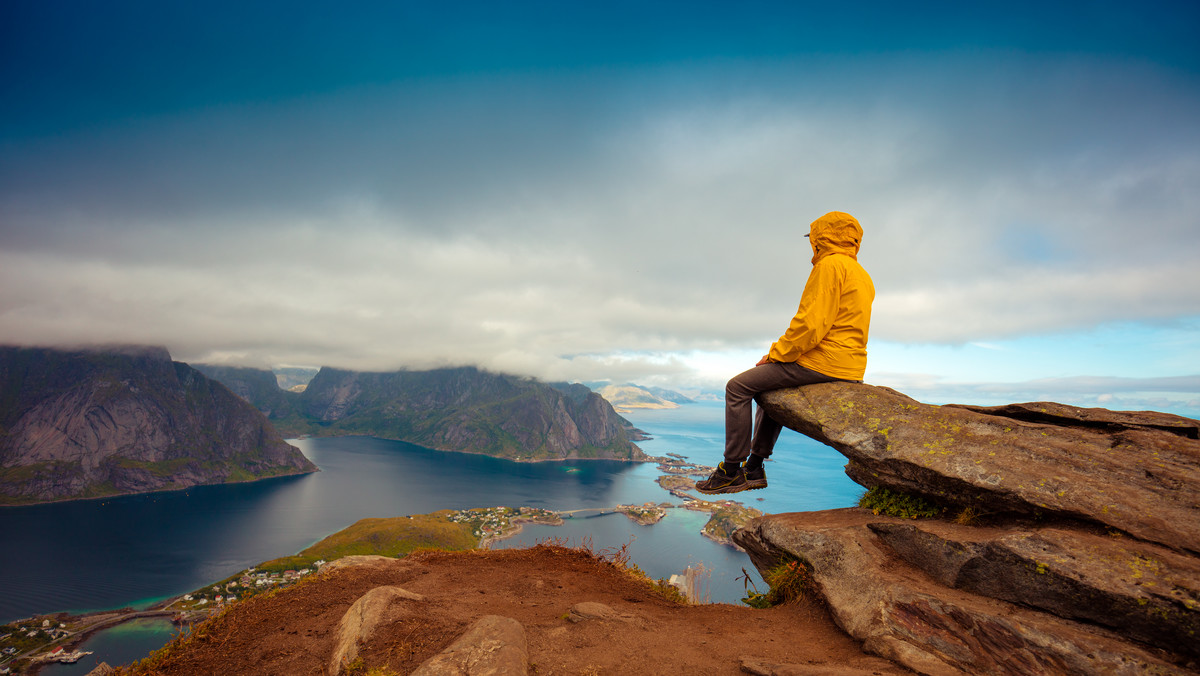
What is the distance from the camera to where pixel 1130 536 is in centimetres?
515

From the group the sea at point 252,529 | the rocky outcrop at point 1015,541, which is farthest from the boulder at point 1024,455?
the sea at point 252,529

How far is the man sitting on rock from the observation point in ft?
25.3

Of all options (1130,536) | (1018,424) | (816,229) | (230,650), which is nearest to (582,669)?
(230,650)

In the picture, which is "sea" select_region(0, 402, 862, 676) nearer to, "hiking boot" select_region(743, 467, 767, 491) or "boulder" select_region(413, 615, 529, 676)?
"hiking boot" select_region(743, 467, 767, 491)

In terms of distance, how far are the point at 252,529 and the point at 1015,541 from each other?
6405 inches

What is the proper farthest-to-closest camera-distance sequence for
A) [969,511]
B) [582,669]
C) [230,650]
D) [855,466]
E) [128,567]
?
[128,567]
[855,466]
[969,511]
[230,650]
[582,669]

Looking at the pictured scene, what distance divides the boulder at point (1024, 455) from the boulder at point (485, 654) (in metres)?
6.14

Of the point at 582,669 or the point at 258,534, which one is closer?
the point at 582,669

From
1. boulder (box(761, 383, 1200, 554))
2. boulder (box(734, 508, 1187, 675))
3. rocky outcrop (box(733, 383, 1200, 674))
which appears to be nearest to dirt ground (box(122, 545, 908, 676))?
boulder (box(734, 508, 1187, 675))

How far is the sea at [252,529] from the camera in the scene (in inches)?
3123

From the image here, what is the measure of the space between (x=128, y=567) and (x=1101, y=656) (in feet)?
490

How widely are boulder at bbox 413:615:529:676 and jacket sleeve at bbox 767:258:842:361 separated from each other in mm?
6262

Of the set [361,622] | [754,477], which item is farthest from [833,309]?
[361,622]

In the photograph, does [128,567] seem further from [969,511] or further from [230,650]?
[969,511]
